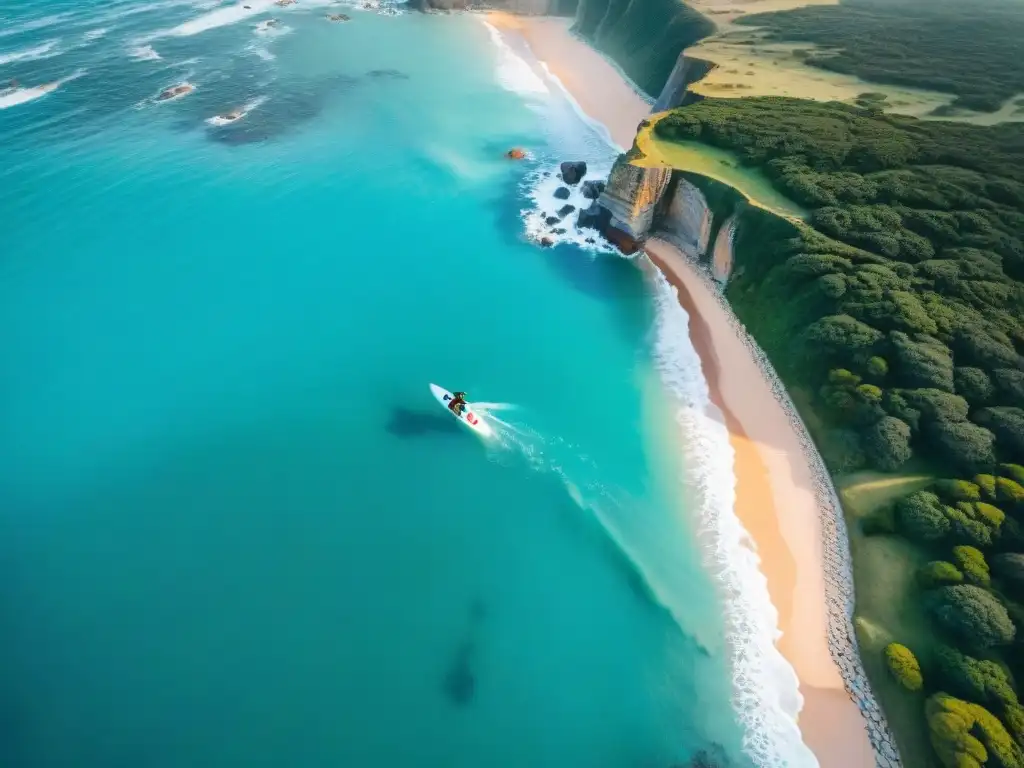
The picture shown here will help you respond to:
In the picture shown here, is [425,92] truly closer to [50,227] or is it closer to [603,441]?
[50,227]

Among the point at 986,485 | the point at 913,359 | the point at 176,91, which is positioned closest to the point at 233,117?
the point at 176,91

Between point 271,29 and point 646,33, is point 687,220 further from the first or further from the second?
point 271,29

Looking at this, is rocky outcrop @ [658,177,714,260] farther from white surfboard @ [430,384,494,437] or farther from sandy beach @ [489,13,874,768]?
white surfboard @ [430,384,494,437]

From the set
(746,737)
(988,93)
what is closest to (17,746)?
(746,737)

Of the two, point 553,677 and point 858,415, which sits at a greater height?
point 858,415

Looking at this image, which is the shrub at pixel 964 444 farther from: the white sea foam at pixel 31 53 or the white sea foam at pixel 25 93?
the white sea foam at pixel 31 53

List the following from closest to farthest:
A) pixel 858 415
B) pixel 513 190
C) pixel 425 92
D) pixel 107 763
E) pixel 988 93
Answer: pixel 107 763, pixel 858 415, pixel 988 93, pixel 513 190, pixel 425 92

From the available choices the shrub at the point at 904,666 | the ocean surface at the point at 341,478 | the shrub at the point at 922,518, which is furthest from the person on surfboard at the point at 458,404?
the shrub at the point at 904,666
